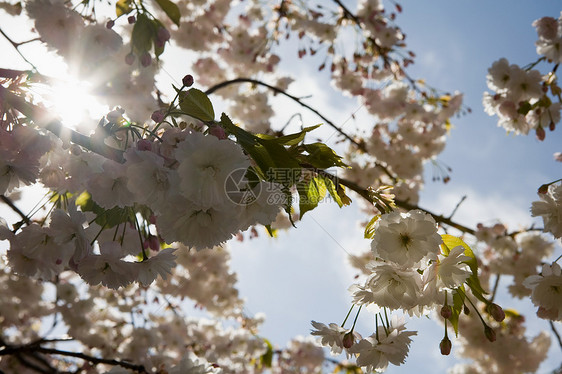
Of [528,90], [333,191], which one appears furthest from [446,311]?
[528,90]

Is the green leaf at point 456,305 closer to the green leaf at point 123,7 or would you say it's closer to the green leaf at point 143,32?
the green leaf at point 143,32

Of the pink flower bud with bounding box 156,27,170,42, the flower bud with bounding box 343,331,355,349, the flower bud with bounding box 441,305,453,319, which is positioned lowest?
the flower bud with bounding box 441,305,453,319

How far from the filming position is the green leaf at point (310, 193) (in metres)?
1.16

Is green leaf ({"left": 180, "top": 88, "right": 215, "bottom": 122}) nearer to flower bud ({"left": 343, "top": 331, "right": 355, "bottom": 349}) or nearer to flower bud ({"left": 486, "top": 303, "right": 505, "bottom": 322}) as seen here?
flower bud ({"left": 343, "top": 331, "right": 355, "bottom": 349})

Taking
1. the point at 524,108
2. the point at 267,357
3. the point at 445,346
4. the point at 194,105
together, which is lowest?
the point at 445,346

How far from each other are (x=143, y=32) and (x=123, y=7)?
0.79 feet

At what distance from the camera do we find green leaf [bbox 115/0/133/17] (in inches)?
78.1

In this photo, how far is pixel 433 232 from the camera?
3.29 feet

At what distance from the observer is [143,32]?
1876 mm

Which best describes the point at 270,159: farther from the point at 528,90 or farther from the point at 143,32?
the point at 528,90

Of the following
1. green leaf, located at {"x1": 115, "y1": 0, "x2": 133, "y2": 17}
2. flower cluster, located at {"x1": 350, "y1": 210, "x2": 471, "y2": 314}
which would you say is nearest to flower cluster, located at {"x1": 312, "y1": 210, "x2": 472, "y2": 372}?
flower cluster, located at {"x1": 350, "y1": 210, "x2": 471, "y2": 314}

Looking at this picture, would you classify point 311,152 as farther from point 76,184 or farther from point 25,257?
point 25,257

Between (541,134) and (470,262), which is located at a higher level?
(541,134)

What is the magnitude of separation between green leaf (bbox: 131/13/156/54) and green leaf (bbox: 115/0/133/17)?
180mm
